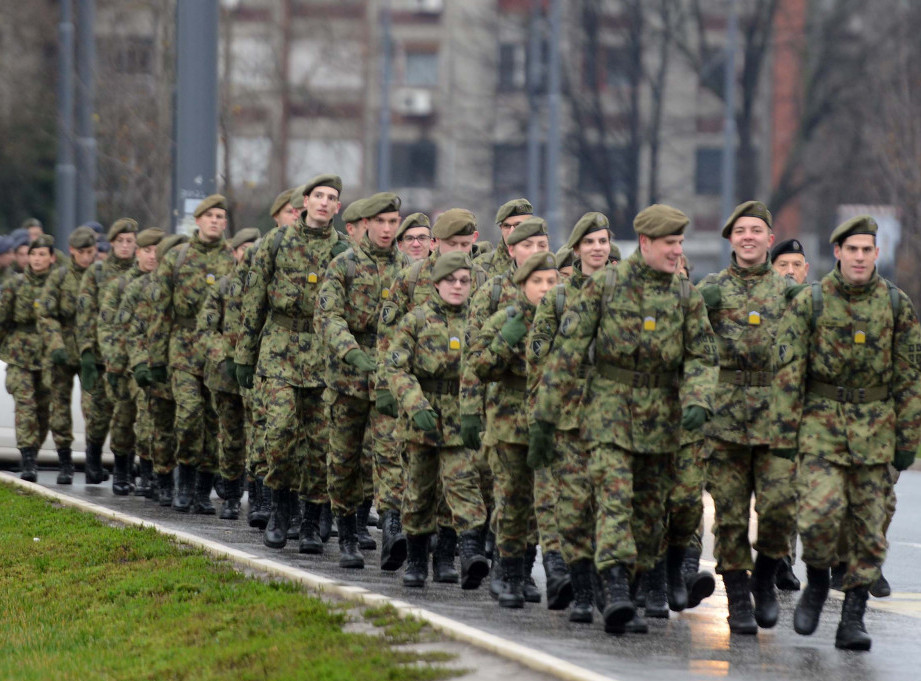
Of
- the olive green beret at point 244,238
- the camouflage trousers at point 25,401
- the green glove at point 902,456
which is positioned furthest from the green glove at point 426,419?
the camouflage trousers at point 25,401

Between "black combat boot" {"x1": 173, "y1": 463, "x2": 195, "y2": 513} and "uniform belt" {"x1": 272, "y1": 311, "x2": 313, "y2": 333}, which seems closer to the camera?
"uniform belt" {"x1": 272, "y1": 311, "x2": 313, "y2": 333}

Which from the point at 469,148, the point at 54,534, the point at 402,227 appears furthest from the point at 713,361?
the point at 469,148

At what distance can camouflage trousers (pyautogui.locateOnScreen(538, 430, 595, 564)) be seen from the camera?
980 cm

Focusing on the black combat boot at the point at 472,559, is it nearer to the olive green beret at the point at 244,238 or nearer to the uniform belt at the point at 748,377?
the uniform belt at the point at 748,377

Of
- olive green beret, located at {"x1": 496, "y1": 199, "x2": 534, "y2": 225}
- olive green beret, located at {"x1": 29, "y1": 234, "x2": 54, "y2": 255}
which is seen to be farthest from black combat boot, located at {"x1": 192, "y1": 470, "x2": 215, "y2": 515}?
olive green beret, located at {"x1": 496, "y1": 199, "x2": 534, "y2": 225}

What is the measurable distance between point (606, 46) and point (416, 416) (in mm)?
40246

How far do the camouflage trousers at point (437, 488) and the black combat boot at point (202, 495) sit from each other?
401 cm

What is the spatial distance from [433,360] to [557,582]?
144 cm

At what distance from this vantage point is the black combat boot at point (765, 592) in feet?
32.7

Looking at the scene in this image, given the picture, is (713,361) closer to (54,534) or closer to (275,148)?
(54,534)

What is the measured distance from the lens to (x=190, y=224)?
17.6 meters

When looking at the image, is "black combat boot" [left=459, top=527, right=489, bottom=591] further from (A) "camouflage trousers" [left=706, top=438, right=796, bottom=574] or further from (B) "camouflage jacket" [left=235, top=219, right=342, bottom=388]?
(B) "camouflage jacket" [left=235, top=219, right=342, bottom=388]

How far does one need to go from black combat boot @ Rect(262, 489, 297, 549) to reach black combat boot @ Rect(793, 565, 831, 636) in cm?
399

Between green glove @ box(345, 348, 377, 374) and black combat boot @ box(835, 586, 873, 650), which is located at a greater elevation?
green glove @ box(345, 348, 377, 374)
